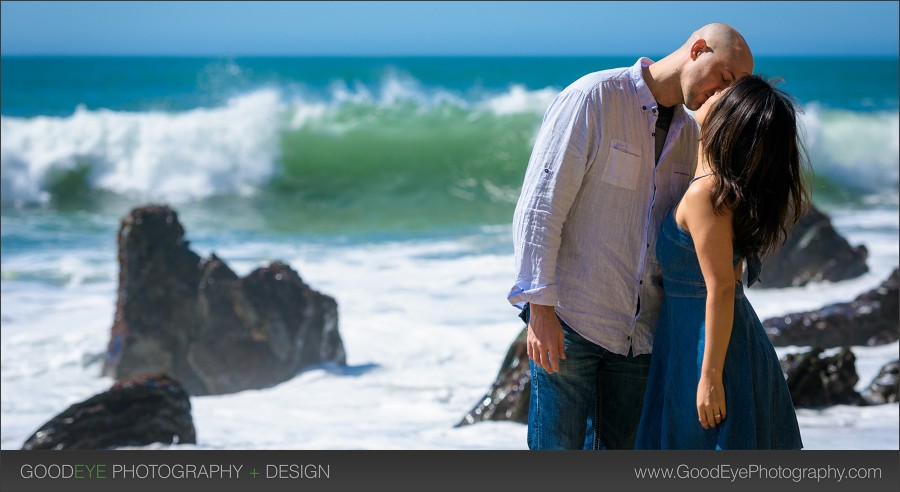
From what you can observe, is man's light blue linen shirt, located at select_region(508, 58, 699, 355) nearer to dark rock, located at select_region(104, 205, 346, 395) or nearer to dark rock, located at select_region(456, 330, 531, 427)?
dark rock, located at select_region(456, 330, 531, 427)

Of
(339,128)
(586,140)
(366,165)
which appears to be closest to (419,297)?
(586,140)

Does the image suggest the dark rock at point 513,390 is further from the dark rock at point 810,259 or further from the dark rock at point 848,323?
the dark rock at point 810,259

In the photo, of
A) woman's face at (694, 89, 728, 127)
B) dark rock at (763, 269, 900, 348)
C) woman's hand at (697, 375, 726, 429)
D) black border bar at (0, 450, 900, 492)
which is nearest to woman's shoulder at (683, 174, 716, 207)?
woman's face at (694, 89, 728, 127)

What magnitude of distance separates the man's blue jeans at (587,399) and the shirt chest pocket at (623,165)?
0.34 meters

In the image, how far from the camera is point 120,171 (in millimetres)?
13422

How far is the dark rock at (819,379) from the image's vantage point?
429 cm

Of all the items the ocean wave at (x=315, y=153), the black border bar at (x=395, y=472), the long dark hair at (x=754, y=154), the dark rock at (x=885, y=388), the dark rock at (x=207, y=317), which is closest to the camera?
the long dark hair at (x=754, y=154)

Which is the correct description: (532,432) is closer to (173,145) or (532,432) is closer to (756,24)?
(756,24)

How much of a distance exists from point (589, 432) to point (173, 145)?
1270 cm

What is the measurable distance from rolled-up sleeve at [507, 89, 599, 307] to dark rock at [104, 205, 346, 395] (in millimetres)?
3903

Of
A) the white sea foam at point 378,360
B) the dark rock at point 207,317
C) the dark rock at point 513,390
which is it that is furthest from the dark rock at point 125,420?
the dark rock at point 207,317

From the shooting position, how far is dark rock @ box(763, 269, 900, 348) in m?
5.51

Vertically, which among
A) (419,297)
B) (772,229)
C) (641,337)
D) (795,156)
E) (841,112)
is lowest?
(419,297)

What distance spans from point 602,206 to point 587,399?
1.45 ft
